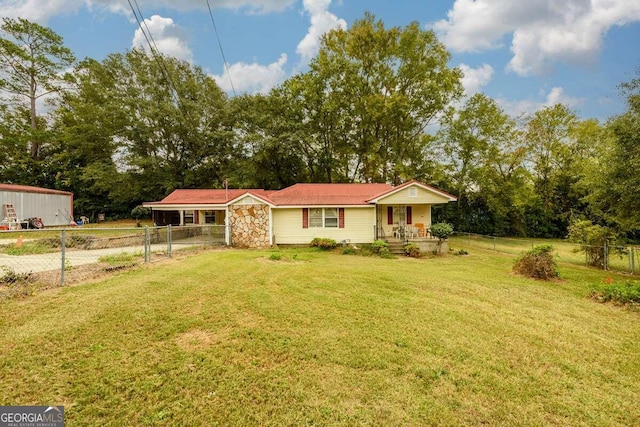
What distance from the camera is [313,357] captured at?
12.8ft

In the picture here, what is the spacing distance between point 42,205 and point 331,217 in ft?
67.4

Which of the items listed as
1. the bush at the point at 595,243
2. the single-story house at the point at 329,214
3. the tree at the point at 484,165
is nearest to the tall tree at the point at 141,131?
the single-story house at the point at 329,214

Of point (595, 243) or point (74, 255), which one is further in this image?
point (595, 243)

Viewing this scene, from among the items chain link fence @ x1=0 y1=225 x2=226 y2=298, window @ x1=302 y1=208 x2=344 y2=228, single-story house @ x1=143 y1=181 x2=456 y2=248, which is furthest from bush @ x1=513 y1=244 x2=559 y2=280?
chain link fence @ x1=0 y1=225 x2=226 y2=298

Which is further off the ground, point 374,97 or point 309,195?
point 374,97

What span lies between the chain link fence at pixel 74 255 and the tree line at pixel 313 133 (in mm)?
11586

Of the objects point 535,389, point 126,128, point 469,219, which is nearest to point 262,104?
point 126,128

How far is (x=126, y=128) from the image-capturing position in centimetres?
2708

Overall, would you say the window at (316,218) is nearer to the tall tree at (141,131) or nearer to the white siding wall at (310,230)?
the white siding wall at (310,230)

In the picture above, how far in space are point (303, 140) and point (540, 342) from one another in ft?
78.7

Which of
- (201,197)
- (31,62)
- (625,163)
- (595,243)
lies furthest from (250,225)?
(31,62)

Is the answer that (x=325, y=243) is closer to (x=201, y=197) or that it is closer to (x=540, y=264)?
(x=540, y=264)

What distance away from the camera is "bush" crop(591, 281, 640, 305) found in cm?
679

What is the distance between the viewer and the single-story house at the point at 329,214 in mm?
15484
